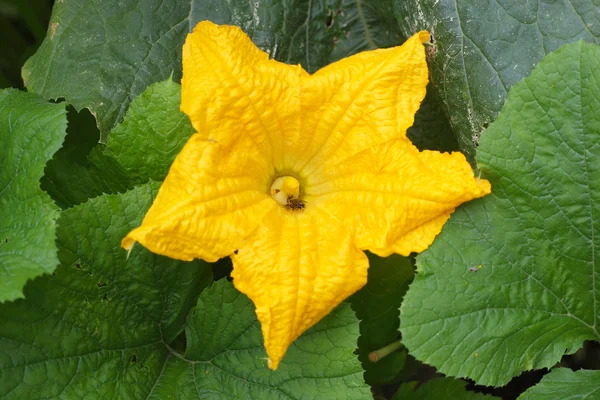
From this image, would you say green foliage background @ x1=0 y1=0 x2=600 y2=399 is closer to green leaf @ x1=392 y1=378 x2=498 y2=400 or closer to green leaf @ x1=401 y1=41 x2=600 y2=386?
green leaf @ x1=401 y1=41 x2=600 y2=386

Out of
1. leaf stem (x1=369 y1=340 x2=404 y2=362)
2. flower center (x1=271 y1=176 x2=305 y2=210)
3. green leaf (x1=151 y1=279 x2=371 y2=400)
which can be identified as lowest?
leaf stem (x1=369 y1=340 x2=404 y2=362)

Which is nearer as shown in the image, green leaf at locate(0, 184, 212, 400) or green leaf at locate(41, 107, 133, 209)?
green leaf at locate(0, 184, 212, 400)

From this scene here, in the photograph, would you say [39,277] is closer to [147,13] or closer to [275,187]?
[275,187]

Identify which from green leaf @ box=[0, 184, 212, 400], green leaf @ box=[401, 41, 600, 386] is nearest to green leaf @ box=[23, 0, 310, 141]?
green leaf @ box=[0, 184, 212, 400]

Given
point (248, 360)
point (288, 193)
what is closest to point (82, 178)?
point (288, 193)

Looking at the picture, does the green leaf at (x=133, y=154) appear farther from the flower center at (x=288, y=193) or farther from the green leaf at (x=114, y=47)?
the flower center at (x=288, y=193)
